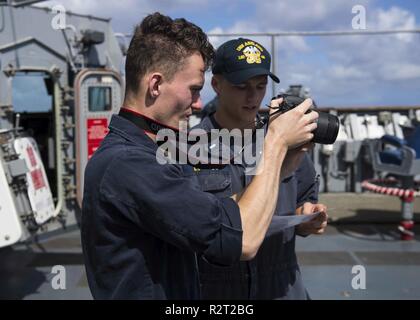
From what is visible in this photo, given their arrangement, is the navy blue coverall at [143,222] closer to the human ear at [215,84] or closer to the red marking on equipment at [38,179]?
the human ear at [215,84]

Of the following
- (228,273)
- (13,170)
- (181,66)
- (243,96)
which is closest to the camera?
(181,66)

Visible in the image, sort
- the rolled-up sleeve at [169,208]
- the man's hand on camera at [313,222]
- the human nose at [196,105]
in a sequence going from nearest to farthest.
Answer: the rolled-up sleeve at [169,208], the human nose at [196,105], the man's hand on camera at [313,222]

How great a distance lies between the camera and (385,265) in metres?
4.90

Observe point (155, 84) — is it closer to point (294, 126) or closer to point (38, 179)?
point (294, 126)

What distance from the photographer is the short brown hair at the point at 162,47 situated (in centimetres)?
135

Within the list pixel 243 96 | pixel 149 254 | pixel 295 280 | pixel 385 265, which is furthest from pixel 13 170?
pixel 385 265

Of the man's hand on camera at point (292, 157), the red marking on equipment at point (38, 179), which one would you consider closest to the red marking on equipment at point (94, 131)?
the red marking on equipment at point (38, 179)

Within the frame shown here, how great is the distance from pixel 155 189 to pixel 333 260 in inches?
167

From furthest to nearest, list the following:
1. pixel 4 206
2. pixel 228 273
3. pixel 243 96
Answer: pixel 4 206 → pixel 243 96 → pixel 228 273

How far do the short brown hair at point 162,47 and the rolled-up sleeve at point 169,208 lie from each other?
0.87ft

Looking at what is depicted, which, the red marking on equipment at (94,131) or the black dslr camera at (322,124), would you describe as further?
the red marking on equipment at (94,131)

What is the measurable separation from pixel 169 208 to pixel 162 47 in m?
0.46
